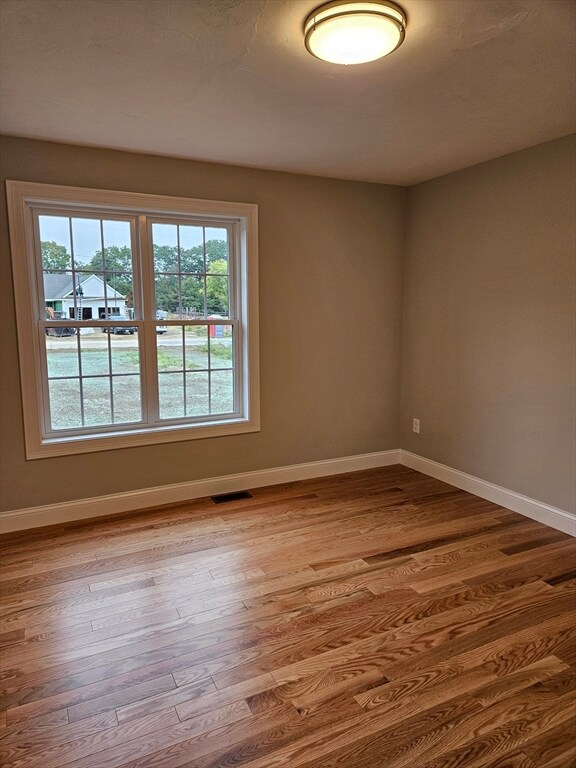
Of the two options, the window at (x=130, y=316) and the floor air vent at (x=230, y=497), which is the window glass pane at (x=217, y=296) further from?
the floor air vent at (x=230, y=497)

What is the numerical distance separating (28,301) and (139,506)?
161cm

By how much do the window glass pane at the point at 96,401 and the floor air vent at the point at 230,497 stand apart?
1011 mm

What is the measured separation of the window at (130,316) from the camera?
3145 millimetres

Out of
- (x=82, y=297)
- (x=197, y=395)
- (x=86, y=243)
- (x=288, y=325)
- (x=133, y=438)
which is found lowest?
(x=133, y=438)

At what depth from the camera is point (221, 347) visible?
381 centimetres

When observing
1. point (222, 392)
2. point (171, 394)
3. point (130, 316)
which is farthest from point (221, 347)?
point (130, 316)

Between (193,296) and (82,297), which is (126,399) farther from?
(193,296)

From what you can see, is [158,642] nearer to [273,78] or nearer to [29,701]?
[29,701]

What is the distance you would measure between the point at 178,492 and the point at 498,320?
2.70 metres

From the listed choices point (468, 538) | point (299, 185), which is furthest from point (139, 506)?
point (299, 185)

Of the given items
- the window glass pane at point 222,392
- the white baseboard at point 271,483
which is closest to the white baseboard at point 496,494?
the white baseboard at point 271,483

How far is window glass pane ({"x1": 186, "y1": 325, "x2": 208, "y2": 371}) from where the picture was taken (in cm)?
369

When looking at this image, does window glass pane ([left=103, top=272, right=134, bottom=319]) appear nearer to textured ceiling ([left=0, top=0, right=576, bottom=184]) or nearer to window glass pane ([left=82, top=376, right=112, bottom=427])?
window glass pane ([left=82, top=376, right=112, bottom=427])

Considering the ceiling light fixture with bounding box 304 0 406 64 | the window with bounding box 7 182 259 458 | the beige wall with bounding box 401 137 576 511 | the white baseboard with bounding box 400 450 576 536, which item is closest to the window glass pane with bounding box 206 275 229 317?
the window with bounding box 7 182 259 458
